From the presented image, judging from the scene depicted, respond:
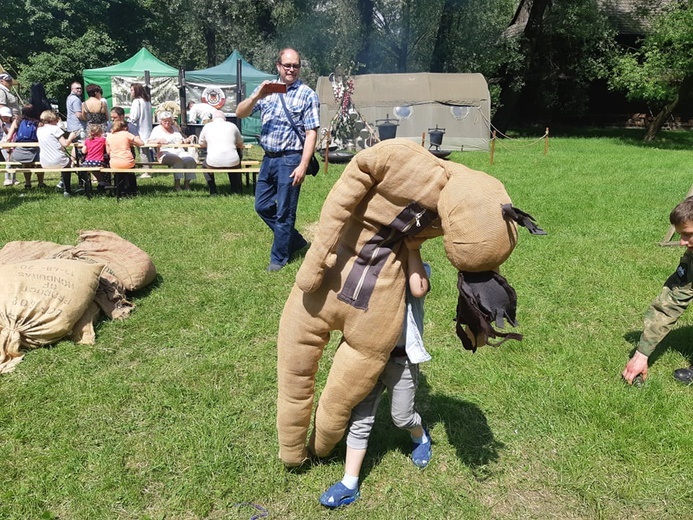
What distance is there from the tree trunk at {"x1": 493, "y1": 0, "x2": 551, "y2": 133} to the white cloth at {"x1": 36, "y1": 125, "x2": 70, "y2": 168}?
1909 centimetres

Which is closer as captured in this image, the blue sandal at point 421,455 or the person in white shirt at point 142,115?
the blue sandal at point 421,455

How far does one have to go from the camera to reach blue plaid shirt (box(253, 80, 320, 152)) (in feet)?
18.0

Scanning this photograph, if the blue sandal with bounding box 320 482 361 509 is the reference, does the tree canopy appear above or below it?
above

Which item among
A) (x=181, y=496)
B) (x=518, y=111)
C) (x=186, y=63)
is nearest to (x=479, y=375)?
(x=181, y=496)

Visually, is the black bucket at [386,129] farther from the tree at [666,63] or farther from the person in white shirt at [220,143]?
the tree at [666,63]

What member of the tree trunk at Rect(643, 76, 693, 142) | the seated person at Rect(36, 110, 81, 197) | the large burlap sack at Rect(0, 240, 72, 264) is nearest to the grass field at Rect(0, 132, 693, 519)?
the large burlap sack at Rect(0, 240, 72, 264)

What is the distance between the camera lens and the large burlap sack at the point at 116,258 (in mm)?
4914

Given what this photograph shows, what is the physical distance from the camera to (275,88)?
4910 millimetres

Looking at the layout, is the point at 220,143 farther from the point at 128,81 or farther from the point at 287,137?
the point at 128,81

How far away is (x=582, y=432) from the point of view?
3332 millimetres

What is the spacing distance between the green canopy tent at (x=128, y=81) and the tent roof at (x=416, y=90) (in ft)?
16.2

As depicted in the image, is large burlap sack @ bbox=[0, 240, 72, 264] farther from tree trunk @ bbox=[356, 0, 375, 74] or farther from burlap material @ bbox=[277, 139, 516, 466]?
tree trunk @ bbox=[356, 0, 375, 74]

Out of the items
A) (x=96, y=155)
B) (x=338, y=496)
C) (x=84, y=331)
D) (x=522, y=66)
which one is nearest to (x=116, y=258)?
(x=84, y=331)

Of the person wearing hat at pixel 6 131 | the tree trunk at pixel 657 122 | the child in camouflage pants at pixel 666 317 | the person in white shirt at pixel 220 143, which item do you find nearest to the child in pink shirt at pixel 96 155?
the person in white shirt at pixel 220 143
